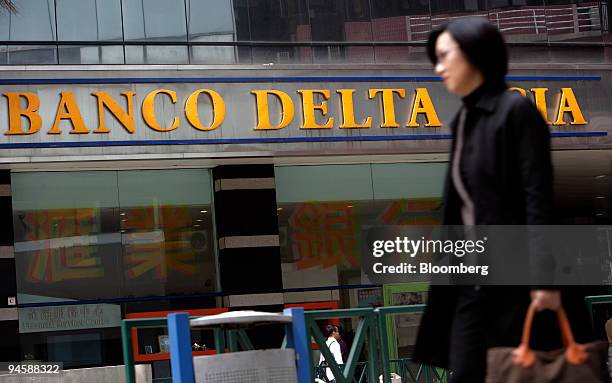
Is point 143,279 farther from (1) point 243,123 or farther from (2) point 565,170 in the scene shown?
(2) point 565,170

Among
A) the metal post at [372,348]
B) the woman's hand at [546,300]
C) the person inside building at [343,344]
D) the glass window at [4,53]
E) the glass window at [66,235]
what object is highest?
the glass window at [4,53]

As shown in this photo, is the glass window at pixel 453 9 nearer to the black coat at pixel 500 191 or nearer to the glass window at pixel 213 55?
the glass window at pixel 213 55

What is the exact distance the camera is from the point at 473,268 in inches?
171

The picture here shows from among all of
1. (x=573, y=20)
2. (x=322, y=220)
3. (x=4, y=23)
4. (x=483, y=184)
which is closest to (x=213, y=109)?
(x=322, y=220)

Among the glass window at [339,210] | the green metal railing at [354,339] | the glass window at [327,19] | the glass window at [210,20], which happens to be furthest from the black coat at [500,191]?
the glass window at [339,210]

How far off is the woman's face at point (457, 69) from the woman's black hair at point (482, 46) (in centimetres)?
2

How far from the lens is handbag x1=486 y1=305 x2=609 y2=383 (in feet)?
13.0

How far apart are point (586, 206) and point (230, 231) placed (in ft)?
27.0

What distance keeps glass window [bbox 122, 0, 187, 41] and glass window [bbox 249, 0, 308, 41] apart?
1.16 m

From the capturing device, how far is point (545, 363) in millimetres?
3963

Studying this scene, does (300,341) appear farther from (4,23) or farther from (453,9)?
(453,9)

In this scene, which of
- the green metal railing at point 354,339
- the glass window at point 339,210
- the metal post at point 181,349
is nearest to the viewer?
the metal post at point 181,349

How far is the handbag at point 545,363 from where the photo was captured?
395 cm

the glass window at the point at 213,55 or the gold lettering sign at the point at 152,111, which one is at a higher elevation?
the glass window at the point at 213,55
